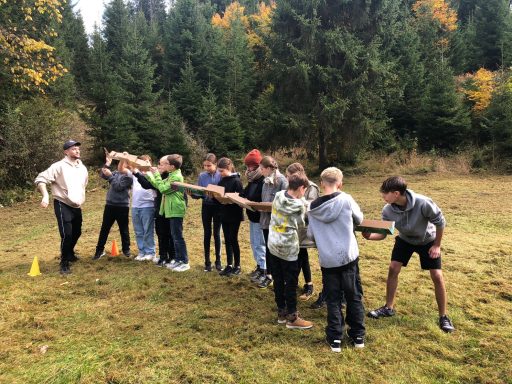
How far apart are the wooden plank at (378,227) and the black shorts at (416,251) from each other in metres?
0.61

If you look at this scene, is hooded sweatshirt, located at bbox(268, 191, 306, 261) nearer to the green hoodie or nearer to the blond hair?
the blond hair

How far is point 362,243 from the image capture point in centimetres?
816

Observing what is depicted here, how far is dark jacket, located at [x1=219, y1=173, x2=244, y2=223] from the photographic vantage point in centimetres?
586

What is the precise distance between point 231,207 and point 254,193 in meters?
0.59

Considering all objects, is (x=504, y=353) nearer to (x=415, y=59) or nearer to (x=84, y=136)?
(x=84, y=136)

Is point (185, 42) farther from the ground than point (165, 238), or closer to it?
farther from the ground

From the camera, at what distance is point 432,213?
13.0 feet

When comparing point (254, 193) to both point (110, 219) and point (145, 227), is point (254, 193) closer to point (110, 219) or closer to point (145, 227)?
point (145, 227)

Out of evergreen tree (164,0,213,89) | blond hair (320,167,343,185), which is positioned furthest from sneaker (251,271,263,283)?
evergreen tree (164,0,213,89)

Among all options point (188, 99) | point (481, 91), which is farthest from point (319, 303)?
point (481, 91)

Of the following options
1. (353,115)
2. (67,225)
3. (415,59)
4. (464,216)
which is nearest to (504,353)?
(67,225)

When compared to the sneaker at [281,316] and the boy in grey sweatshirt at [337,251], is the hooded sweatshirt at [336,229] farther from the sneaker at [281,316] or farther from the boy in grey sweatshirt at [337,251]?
the sneaker at [281,316]

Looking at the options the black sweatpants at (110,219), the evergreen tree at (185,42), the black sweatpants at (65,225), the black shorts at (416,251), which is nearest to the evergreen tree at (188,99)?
the evergreen tree at (185,42)

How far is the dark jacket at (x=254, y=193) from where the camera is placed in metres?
5.47
